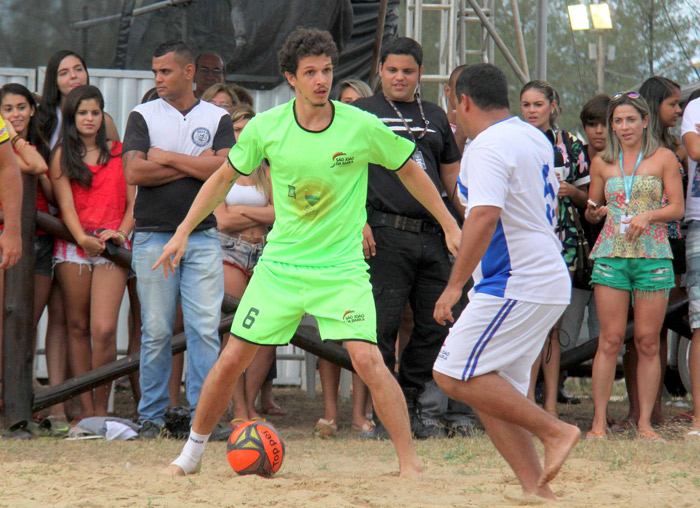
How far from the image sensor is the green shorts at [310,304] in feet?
16.4

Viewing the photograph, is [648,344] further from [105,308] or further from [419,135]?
[105,308]

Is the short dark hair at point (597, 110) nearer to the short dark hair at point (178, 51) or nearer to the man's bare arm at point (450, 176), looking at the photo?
the man's bare arm at point (450, 176)

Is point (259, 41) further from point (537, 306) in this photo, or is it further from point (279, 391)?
point (537, 306)

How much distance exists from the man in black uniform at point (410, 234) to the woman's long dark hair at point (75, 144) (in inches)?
73.9

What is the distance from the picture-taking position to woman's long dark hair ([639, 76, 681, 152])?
7172mm

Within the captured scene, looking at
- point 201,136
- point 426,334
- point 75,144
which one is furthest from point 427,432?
point 75,144

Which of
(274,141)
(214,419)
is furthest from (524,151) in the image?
(214,419)

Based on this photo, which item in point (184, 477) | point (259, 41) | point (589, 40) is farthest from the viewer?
point (589, 40)

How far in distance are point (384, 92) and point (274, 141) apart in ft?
6.14

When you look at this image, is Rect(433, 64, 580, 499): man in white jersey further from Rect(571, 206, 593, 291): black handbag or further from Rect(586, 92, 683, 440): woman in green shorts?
Rect(571, 206, 593, 291): black handbag

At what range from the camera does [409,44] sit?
6746mm

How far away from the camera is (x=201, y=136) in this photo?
657 cm

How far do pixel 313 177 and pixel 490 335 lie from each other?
48.7 inches

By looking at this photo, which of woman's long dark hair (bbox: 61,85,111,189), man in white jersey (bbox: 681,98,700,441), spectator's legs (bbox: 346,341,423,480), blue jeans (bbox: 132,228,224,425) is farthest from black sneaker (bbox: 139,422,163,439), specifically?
man in white jersey (bbox: 681,98,700,441)
